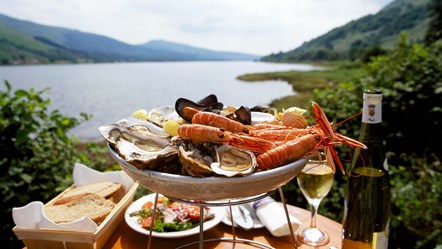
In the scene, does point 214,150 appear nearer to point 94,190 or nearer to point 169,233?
Result: point 169,233

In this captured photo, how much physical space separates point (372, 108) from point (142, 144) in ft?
3.38

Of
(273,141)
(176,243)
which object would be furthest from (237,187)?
(176,243)

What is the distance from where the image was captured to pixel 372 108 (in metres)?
1.45

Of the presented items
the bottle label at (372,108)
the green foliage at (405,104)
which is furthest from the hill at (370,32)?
the bottle label at (372,108)

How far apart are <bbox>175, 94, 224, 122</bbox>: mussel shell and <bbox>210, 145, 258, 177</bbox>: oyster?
0.88 feet

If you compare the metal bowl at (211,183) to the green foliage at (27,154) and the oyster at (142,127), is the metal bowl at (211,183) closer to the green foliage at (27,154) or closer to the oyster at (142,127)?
the oyster at (142,127)

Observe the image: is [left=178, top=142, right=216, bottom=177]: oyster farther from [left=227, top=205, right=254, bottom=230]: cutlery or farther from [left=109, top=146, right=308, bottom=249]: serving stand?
[left=227, top=205, right=254, bottom=230]: cutlery

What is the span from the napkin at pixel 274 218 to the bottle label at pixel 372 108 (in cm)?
72

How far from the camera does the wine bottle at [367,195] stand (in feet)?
5.52

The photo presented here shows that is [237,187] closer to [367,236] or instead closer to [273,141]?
[273,141]

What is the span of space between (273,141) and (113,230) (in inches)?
45.7

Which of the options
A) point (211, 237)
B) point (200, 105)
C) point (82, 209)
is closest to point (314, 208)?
point (211, 237)

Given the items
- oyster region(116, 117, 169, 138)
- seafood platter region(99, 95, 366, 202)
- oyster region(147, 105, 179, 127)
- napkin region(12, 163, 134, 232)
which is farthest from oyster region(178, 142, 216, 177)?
napkin region(12, 163, 134, 232)

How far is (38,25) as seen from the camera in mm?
A: 153125
